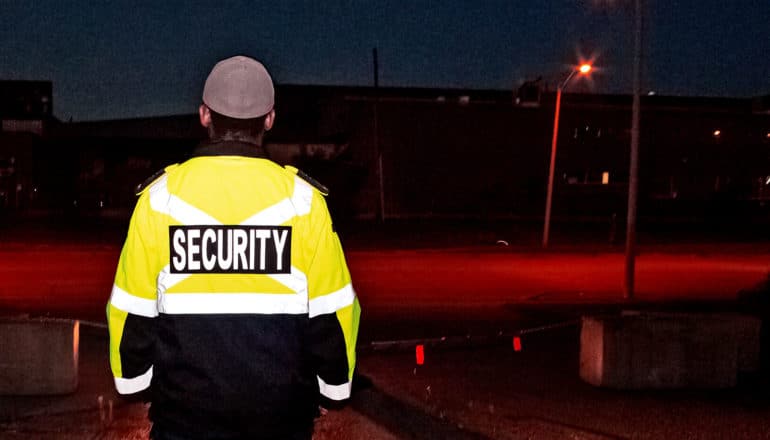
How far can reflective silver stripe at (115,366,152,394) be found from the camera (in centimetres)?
269

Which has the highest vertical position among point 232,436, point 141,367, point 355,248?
point 141,367

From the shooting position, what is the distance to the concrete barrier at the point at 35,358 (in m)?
8.80

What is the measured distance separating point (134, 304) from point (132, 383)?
0.74ft

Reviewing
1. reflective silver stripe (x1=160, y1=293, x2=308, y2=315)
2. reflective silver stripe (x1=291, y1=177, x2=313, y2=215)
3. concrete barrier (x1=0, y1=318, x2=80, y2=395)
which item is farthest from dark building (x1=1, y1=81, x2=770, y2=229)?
reflective silver stripe (x1=160, y1=293, x2=308, y2=315)

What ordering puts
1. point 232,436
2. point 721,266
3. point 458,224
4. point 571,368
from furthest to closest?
point 458,224 < point 721,266 < point 571,368 < point 232,436

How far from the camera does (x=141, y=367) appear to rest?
2689 mm

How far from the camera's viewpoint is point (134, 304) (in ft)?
8.77

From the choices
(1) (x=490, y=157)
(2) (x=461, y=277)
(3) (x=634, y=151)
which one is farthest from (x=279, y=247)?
(1) (x=490, y=157)

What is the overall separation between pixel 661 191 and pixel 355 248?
2910cm

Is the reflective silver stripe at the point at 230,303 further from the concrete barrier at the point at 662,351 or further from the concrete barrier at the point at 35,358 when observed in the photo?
the concrete barrier at the point at 662,351

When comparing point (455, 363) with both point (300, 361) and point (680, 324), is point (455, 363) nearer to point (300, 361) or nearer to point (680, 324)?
point (680, 324)

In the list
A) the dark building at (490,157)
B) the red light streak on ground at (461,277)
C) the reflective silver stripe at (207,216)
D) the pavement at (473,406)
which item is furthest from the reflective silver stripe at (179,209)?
the dark building at (490,157)

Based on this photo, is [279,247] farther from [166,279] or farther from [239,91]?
[239,91]

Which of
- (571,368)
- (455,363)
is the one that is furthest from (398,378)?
(571,368)
